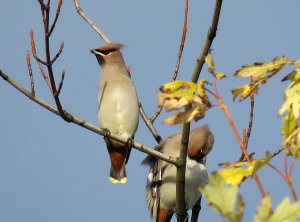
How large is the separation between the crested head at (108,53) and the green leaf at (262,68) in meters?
3.69

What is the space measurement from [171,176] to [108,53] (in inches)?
53.0

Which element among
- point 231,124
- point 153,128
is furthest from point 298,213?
point 153,128

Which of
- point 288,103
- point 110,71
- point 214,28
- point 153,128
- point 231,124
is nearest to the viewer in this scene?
point 231,124

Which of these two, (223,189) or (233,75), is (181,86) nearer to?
(233,75)

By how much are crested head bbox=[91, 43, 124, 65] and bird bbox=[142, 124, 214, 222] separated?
0.98 metres

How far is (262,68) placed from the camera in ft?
5.94

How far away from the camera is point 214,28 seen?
245 cm

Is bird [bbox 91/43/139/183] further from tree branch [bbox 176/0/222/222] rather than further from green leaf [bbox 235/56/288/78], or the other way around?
green leaf [bbox 235/56/288/78]

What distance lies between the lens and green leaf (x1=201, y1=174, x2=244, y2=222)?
3.47 ft

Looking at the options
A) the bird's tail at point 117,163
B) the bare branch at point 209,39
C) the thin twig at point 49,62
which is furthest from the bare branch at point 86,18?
the bare branch at point 209,39

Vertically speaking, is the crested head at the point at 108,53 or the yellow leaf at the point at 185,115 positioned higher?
the crested head at the point at 108,53

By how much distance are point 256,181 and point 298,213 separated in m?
0.23

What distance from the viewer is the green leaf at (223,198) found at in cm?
106

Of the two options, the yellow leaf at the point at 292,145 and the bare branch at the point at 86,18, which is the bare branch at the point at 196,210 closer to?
the bare branch at the point at 86,18
